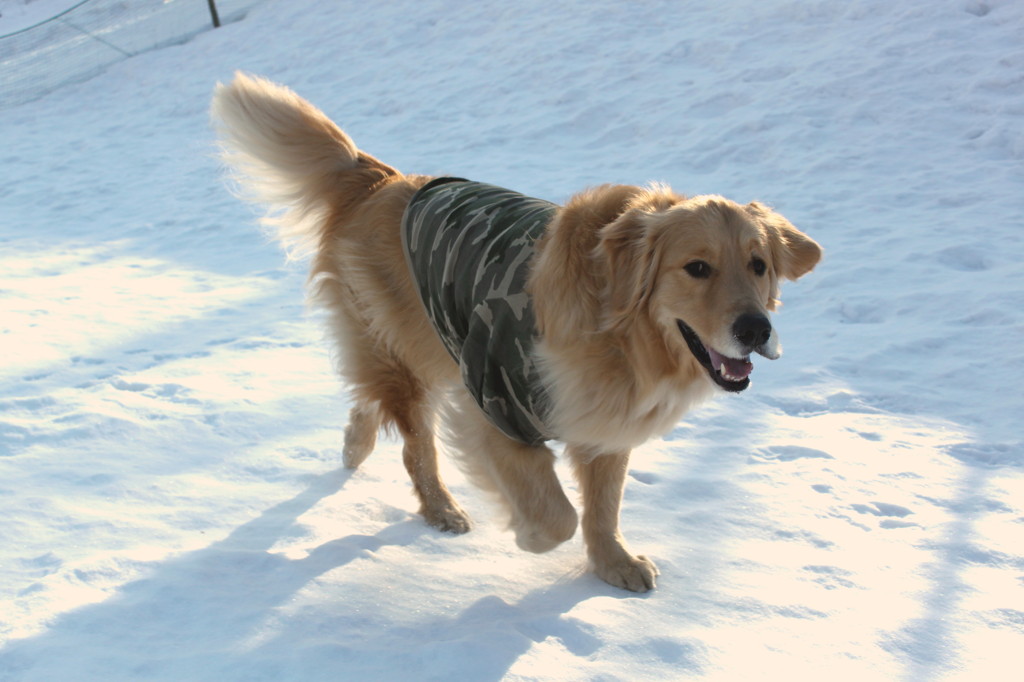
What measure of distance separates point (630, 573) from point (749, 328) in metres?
1.08

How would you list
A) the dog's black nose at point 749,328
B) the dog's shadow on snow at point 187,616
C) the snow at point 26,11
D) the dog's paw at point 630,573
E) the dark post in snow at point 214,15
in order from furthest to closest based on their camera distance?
the snow at point 26,11 < the dark post in snow at point 214,15 < the dog's paw at point 630,573 < the dog's black nose at point 749,328 < the dog's shadow on snow at point 187,616

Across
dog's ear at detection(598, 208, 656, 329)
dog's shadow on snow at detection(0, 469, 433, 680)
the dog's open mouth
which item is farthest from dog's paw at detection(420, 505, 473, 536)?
the dog's open mouth

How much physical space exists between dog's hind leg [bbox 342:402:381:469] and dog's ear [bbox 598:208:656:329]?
4.93 ft

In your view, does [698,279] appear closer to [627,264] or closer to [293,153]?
[627,264]

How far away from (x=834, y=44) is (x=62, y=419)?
26.8 feet

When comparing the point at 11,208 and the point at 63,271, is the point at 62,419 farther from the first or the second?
the point at 11,208

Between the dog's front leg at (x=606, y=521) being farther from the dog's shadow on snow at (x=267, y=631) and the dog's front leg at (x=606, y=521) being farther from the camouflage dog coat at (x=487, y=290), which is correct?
the camouflage dog coat at (x=487, y=290)

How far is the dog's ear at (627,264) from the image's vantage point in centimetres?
280

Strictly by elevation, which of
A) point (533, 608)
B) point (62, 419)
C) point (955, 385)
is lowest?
point (955, 385)

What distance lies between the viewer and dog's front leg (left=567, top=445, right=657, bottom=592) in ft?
10.6

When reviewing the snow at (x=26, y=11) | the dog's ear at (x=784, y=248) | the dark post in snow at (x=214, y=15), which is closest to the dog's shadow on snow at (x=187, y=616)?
the dog's ear at (x=784, y=248)

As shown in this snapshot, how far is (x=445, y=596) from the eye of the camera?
118 inches

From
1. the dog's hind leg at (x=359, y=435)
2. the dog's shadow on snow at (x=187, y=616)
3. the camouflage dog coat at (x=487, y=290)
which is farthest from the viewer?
the dog's hind leg at (x=359, y=435)

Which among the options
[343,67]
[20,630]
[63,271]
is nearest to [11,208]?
[63,271]
